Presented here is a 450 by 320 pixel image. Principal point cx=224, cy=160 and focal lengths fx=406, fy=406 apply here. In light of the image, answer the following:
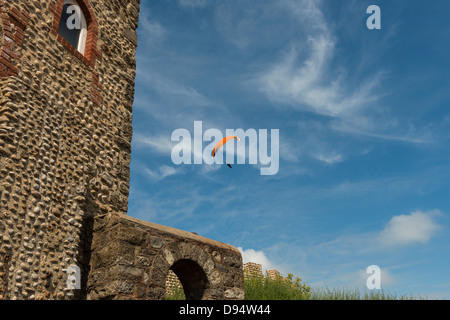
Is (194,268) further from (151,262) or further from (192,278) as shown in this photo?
(151,262)

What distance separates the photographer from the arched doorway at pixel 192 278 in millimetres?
6680

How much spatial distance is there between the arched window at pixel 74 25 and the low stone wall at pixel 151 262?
355 centimetres

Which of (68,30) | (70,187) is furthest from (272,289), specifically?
(68,30)

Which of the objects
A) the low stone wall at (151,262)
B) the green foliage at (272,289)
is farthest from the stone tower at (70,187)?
the green foliage at (272,289)

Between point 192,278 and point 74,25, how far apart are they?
5.25 m

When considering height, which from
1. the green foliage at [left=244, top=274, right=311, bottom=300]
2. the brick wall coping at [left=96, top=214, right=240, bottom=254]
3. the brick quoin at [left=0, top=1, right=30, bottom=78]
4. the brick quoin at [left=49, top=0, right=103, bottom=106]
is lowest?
the green foliage at [left=244, top=274, right=311, bottom=300]

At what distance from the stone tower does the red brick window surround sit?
0.07 ft

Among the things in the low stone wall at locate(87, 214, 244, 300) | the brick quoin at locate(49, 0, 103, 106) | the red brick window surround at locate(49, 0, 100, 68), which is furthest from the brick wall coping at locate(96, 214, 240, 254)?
the red brick window surround at locate(49, 0, 100, 68)

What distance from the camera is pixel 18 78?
604 cm

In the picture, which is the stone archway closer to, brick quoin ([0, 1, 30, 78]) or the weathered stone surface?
the weathered stone surface

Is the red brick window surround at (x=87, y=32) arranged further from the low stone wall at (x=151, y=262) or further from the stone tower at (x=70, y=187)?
the low stone wall at (x=151, y=262)

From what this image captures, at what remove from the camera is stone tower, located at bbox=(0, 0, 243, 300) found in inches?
220
